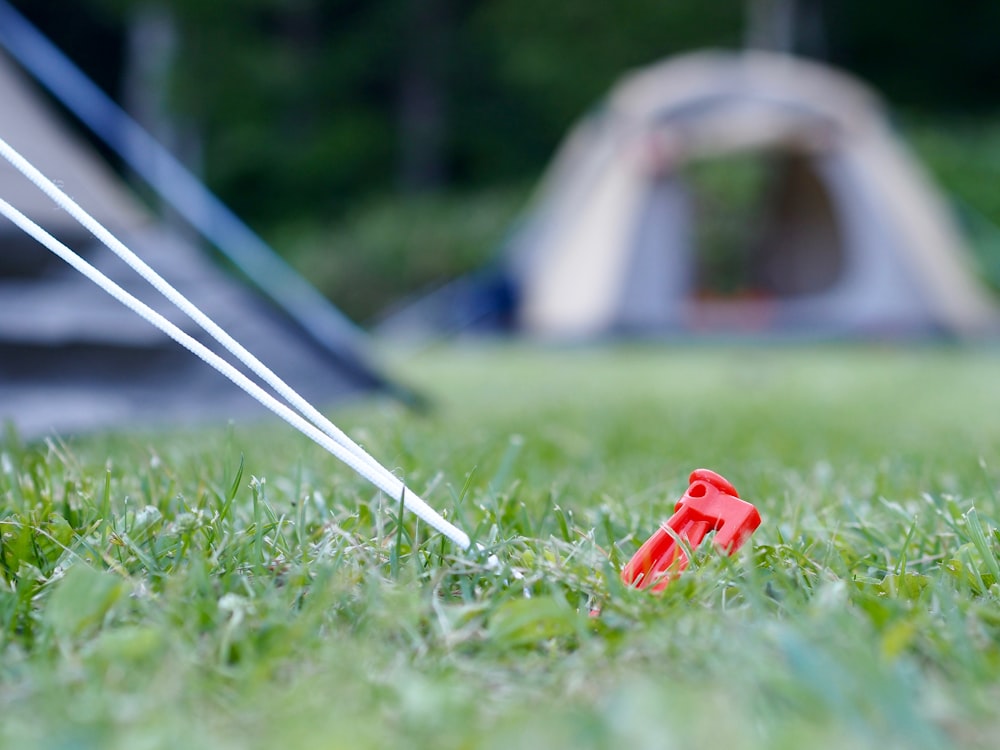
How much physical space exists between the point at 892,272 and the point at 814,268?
2.00 metres

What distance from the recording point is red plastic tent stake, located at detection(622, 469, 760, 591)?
3.07ft

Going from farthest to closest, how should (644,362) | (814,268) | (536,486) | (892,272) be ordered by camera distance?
(814,268) < (892,272) < (644,362) < (536,486)

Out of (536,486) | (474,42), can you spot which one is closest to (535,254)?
(536,486)

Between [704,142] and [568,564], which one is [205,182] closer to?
[704,142]

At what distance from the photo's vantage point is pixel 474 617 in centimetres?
83

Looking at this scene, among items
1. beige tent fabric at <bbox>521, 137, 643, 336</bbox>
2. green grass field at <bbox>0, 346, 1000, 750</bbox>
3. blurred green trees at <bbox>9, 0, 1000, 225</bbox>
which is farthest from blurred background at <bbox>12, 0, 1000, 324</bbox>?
green grass field at <bbox>0, 346, 1000, 750</bbox>

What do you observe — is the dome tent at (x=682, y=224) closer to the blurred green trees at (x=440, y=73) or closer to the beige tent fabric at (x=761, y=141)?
the beige tent fabric at (x=761, y=141)

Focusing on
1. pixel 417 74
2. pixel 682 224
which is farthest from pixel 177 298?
pixel 417 74

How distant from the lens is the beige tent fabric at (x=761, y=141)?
7395 mm

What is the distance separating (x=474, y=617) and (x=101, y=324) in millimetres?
1927

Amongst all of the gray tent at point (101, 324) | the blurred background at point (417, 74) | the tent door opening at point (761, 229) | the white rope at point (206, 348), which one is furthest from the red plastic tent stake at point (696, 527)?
the blurred background at point (417, 74)

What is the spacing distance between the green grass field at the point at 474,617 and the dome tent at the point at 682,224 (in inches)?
240

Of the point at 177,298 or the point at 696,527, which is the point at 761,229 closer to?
the point at 696,527

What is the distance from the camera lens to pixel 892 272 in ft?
24.8
